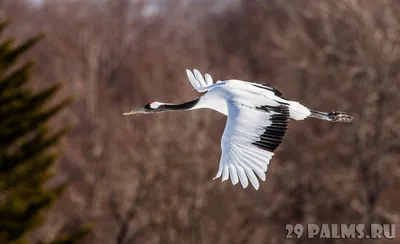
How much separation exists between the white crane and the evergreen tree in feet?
40.3

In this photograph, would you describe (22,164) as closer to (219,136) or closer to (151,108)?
(219,136)

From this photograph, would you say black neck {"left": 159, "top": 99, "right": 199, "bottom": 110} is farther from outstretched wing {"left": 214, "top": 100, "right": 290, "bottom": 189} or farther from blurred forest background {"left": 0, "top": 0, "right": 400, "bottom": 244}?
blurred forest background {"left": 0, "top": 0, "right": 400, "bottom": 244}

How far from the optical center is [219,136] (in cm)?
2936

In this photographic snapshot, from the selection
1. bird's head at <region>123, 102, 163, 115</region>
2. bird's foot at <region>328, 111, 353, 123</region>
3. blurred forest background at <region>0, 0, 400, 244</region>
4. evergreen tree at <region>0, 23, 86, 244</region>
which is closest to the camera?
bird's head at <region>123, 102, 163, 115</region>

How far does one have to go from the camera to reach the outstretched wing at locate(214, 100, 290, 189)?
8992 millimetres

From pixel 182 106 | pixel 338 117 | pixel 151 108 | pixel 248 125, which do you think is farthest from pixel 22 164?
pixel 248 125

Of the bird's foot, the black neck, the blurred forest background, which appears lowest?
the black neck

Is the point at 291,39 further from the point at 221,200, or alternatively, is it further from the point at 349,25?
the point at 221,200

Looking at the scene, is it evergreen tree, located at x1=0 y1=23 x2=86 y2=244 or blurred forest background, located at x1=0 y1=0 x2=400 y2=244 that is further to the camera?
blurred forest background, located at x1=0 y1=0 x2=400 y2=244

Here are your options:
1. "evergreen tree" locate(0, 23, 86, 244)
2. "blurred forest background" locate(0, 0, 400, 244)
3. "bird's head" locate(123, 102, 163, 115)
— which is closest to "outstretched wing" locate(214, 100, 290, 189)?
"bird's head" locate(123, 102, 163, 115)

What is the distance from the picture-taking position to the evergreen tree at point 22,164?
21.9 metres

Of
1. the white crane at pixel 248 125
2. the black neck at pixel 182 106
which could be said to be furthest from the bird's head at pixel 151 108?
the white crane at pixel 248 125

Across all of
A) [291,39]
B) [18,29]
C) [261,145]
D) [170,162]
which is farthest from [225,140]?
[18,29]

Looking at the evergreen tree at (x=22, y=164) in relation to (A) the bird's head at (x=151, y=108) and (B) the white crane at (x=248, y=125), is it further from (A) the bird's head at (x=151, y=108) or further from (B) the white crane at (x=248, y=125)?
(B) the white crane at (x=248, y=125)
